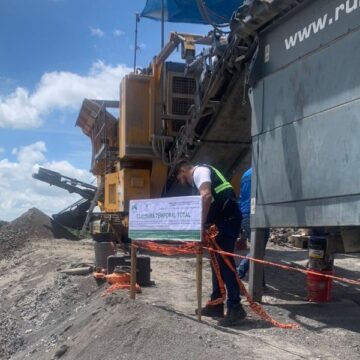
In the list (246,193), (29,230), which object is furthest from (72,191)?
(246,193)

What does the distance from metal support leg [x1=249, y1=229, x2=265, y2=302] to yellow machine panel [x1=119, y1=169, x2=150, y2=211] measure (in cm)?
553

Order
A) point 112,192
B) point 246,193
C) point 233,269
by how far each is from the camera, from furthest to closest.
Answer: point 112,192 → point 246,193 → point 233,269

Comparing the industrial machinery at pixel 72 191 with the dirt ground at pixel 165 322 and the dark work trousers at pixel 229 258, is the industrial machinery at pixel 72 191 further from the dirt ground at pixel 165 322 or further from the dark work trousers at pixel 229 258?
the dark work trousers at pixel 229 258

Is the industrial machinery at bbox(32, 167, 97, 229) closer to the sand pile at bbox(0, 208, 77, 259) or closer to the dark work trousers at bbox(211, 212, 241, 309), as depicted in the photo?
the sand pile at bbox(0, 208, 77, 259)

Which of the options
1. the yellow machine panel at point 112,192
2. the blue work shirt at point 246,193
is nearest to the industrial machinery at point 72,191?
the yellow machine panel at point 112,192

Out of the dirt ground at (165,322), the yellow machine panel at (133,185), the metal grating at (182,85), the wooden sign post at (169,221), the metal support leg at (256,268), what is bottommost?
the dirt ground at (165,322)

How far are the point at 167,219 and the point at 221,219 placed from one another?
60cm

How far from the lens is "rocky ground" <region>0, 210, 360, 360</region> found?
534 centimetres

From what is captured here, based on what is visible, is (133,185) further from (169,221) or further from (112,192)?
(169,221)

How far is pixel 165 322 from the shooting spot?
5871 millimetres

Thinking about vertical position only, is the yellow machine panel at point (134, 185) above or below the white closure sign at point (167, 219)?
above

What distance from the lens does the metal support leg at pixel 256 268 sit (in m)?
7.30

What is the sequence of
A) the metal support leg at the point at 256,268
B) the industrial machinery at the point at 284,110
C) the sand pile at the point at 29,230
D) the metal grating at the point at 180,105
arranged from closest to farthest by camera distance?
the industrial machinery at the point at 284,110 < the metal support leg at the point at 256,268 < the metal grating at the point at 180,105 < the sand pile at the point at 29,230

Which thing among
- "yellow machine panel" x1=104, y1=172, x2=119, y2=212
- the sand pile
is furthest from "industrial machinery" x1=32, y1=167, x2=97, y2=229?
"yellow machine panel" x1=104, y1=172, x2=119, y2=212
